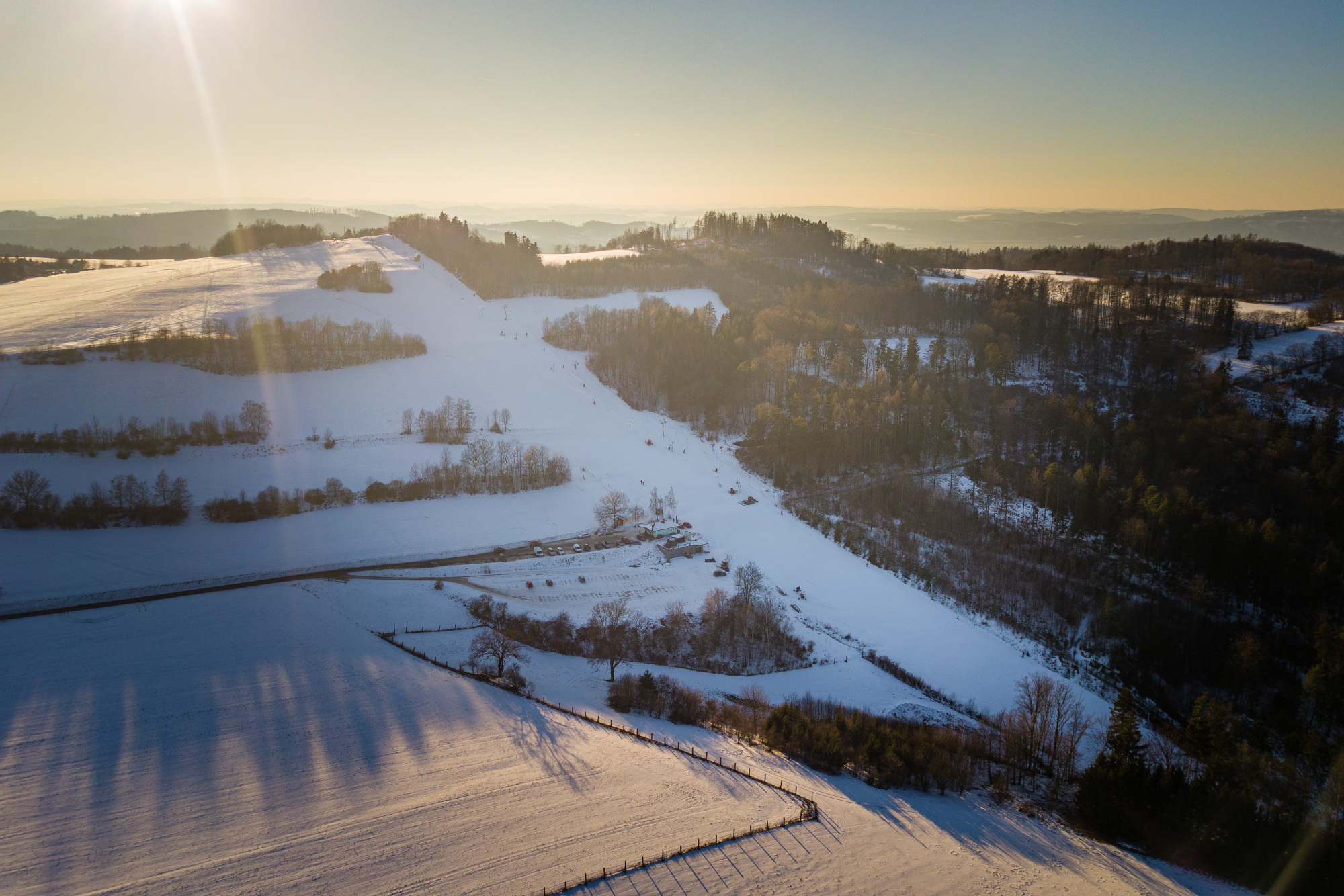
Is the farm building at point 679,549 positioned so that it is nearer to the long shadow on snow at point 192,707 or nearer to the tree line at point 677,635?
the tree line at point 677,635

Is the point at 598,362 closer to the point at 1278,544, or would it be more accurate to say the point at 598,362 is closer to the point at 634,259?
the point at 634,259

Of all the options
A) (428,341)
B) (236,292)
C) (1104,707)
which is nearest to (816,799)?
(1104,707)

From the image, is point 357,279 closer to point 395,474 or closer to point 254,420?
point 254,420

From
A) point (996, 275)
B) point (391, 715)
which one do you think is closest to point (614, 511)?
point (391, 715)

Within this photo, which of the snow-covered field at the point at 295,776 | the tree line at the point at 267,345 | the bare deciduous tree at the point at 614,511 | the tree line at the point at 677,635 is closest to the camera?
the snow-covered field at the point at 295,776

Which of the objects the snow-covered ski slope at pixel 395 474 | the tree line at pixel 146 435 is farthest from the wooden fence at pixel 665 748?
the tree line at pixel 146 435

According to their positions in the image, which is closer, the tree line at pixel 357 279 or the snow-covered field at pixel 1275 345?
the snow-covered field at pixel 1275 345
